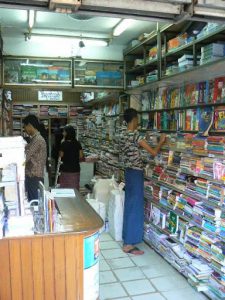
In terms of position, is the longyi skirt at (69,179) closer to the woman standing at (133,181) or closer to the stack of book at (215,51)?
the woman standing at (133,181)

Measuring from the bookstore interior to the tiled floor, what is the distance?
1cm

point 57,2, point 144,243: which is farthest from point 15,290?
point 144,243

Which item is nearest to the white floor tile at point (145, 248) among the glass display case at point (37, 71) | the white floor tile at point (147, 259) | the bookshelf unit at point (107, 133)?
the white floor tile at point (147, 259)

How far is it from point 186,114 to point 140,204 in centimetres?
134

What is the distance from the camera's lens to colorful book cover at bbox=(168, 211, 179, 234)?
401 centimetres

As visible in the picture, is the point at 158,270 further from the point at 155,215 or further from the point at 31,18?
the point at 31,18

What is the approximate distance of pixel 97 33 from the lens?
5352 mm

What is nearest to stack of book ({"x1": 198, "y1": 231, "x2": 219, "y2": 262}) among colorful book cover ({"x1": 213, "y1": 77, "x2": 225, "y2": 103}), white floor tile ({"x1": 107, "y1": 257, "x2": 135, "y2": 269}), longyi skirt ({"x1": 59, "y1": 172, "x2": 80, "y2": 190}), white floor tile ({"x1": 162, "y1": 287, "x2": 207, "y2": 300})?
white floor tile ({"x1": 162, "y1": 287, "x2": 207, "y2": 300})

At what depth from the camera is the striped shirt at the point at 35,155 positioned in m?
4.49

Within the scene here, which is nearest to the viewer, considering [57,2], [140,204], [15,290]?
[57,2]

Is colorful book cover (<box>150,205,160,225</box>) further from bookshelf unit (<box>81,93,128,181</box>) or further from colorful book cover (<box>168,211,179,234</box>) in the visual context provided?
bookshelf unit (<box>81,93,128,181</box>)

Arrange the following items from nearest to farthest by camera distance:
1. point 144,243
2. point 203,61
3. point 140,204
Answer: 1. point 203,61
2. point 140,204
3. point 144,243

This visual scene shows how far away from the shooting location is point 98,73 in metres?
5.79

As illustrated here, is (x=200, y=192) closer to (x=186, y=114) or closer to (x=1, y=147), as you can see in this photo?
(x=186, y=114)
